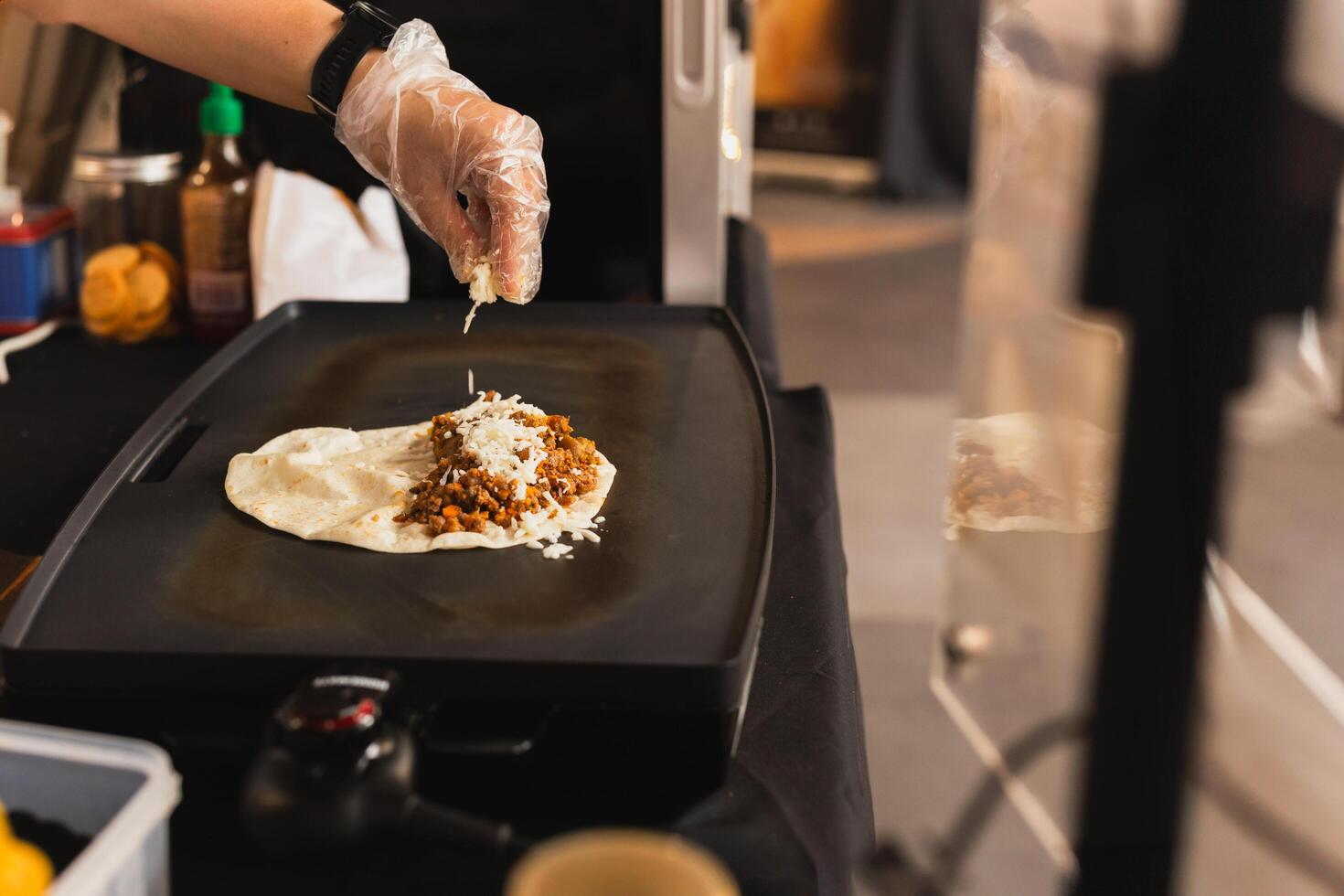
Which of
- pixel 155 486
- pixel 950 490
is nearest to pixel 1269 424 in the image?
Result: pixel 950 490

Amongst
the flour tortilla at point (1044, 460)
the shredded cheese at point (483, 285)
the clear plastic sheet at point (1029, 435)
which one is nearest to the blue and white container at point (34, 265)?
the shredded cheese at point (483, 285)

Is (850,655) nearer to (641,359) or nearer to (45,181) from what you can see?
(641,359)

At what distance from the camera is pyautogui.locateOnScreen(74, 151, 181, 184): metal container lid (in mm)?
1533

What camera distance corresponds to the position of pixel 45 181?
181 cm

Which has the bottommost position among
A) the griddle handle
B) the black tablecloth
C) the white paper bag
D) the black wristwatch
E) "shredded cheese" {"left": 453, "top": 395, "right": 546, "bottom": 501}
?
the black tablecloth

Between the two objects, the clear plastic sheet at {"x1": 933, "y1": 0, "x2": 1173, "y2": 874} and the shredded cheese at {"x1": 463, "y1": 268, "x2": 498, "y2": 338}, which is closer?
the shredded cheese at {"x1": 463, "y1": 268, "x2": 498, "y2": 338}

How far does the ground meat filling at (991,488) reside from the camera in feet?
9.63

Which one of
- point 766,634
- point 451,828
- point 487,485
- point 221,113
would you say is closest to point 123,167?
point 221,113

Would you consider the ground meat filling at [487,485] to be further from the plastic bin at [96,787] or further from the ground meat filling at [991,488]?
the ground meat filling at [991,488]

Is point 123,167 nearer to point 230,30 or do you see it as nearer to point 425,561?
point 230,30

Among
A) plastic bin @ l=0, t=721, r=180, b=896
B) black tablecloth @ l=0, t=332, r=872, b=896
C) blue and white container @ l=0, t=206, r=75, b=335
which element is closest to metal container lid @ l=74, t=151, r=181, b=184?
blue and white container @ l=0, t=206, r=75, b=335

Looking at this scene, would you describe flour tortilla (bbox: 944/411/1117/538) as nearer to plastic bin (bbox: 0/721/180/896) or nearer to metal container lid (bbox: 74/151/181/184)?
metal container lid (bbox: 74/151/181/184)

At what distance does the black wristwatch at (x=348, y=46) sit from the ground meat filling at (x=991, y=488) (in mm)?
2113

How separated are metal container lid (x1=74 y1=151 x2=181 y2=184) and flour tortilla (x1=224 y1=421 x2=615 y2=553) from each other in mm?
631
